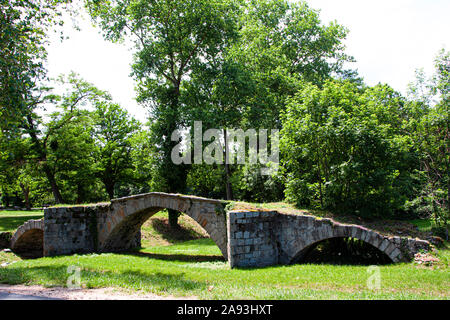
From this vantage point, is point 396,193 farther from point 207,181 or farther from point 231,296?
point 207,181

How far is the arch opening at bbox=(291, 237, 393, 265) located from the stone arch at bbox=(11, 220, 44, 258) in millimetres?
14953

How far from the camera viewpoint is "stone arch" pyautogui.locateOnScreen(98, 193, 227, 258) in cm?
1401

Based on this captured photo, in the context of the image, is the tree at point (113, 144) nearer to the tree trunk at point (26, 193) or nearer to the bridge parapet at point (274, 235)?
the tree trunk at point (26, 193)

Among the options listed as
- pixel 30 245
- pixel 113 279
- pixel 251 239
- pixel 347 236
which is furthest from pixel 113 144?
pixel 347 236

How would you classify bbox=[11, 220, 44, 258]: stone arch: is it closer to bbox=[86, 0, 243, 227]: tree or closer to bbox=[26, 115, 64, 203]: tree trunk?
bbox=[26, 115, 64, 203]: tree trunk

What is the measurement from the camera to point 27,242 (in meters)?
20.7

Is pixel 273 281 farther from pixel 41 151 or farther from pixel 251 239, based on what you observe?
pixel 41 151

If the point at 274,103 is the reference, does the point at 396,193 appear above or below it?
below

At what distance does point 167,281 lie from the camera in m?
8.74

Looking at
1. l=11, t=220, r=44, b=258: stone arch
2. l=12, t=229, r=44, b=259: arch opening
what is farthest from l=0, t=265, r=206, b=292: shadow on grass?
l=12, t=229, r=44, b=259: arch opening

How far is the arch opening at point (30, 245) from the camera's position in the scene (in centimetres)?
2016

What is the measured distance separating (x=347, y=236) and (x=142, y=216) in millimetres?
10953
